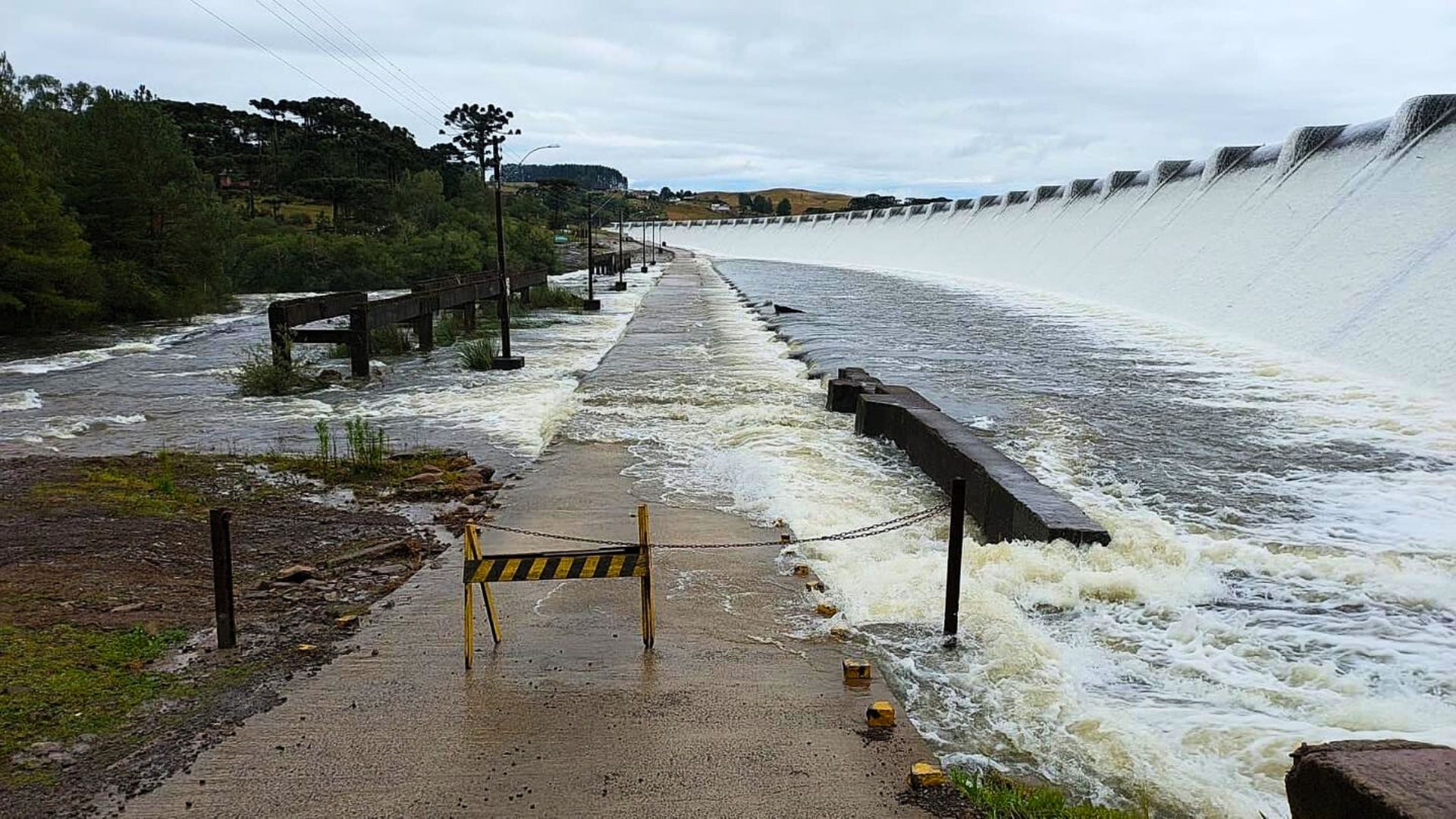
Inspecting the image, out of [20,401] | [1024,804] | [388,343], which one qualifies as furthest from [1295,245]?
[20,401]

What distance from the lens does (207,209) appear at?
34.3 m

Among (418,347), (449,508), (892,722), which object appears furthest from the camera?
(418,347)

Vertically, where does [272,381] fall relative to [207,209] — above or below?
below

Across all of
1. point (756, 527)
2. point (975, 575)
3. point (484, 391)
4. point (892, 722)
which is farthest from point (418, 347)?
point (892, 722)

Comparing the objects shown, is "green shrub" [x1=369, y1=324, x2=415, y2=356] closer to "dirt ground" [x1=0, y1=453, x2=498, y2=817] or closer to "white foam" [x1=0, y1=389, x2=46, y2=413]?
"white foam" [x1=0, y1=389, x2=46, y2=413]

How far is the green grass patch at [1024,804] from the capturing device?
4.17 meters

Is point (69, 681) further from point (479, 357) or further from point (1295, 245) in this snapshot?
point (1295, 245)

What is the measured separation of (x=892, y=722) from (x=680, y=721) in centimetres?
110

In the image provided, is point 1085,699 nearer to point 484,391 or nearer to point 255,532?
point 255,532

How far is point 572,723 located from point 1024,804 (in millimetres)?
2234

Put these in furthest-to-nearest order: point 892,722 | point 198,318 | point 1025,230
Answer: point 1025,230
point 198,318
point 892,722

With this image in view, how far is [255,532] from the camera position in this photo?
8453mm

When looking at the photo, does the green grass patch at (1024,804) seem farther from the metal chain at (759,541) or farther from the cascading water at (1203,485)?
the metal chain at (759,541)

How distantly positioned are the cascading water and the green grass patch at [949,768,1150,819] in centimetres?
23
